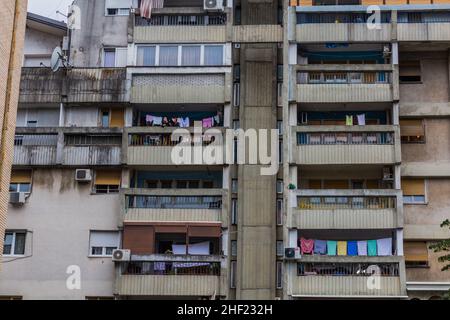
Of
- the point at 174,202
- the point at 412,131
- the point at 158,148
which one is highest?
the point at 412,131

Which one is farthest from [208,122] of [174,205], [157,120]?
[174,205]

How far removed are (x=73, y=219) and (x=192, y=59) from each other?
836cm

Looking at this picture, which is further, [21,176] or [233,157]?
[21,176]

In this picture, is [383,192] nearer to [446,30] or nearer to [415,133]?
[415,133]

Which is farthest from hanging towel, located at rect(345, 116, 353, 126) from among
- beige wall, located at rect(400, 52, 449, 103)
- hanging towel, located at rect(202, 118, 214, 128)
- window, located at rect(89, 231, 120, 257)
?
window, located at rect(89, 231, 120, 257)

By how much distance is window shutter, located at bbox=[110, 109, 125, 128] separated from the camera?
111ft

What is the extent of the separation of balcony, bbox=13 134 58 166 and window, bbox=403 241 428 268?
14.7 meters

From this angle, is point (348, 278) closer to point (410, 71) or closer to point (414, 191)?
point (414, 191)

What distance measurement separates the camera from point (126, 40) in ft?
114

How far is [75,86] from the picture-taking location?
33.6 m

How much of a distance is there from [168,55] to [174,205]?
21.8 feet
